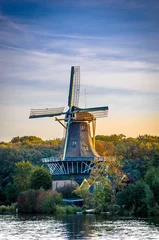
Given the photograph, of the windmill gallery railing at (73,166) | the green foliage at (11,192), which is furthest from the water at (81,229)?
the green foliage at (11,192)

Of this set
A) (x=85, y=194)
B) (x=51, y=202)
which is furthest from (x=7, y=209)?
(x=85, y=194)

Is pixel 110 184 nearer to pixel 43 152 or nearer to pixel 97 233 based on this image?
pixel 97 233

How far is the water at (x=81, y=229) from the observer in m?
35.8

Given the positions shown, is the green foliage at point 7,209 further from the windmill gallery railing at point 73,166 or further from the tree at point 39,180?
the windmill gallery railing at point 73,166

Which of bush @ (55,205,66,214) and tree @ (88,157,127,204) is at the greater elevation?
tree @ (88,157,127,204)

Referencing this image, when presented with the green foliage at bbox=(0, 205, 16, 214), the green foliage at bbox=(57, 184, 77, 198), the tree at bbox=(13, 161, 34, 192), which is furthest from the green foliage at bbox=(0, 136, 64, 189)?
the green foliage at bbox=(0, 205, 16, 214)

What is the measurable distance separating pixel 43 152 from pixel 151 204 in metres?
Result: 53.1

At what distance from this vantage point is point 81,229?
40.0 meters

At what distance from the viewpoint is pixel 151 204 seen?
51.2 m

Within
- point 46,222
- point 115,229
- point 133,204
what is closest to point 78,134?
point 133,204

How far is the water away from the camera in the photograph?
Answer: 35.8m

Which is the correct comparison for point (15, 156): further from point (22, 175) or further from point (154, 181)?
point (154, 181)

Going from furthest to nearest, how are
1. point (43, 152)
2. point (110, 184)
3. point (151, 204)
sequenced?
point (43, 152), point (110, 184), point (151, 204)

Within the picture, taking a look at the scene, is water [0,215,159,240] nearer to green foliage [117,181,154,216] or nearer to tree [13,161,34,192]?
green foliage [117,181,154,216]
